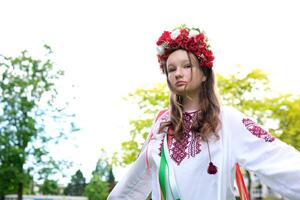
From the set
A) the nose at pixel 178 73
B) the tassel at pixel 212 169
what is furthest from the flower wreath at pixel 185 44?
the tassel at pixel 212 169

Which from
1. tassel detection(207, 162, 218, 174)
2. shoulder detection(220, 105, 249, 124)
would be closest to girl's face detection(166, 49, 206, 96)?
shoulder detection(220, 105, 249, 124)

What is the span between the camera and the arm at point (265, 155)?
2.75 metres

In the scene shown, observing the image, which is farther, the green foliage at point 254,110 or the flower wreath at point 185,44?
the green foliage at point 254,110

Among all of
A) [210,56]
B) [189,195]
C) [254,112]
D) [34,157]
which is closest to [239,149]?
[189,195]

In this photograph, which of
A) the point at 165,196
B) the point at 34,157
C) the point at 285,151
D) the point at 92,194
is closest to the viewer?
the point at 285,151

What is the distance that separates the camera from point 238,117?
311cm

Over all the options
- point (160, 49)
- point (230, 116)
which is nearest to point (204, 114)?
point (230, 116)

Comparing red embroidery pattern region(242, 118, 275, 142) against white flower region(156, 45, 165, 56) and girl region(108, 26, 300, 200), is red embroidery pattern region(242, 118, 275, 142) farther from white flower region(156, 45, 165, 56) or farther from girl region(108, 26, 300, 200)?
white flower region(156, 45, 165, 56)

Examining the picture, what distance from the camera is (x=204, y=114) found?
3156 mm

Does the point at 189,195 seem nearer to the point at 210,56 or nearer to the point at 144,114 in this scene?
the point at 210,56

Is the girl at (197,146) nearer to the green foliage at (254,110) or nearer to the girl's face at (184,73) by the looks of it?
the girl's face at (184,73)

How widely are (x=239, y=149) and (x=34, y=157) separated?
2075 cm

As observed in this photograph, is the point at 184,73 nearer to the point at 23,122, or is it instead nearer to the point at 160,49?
the point at 160,49

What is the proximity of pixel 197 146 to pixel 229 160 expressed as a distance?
212 millimetres
